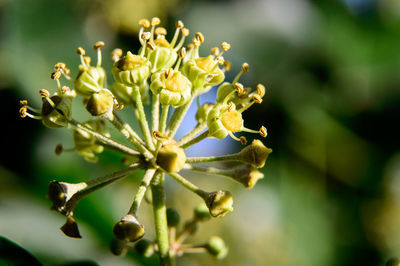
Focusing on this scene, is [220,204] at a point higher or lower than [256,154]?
lower

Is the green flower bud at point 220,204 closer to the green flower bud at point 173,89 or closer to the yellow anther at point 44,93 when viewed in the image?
the green flower bud at point 173,89

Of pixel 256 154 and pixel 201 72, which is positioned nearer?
pixel 256 154

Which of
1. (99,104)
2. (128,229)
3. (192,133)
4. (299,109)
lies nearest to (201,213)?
(192,133)

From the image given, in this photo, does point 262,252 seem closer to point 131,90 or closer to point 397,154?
point 397,154

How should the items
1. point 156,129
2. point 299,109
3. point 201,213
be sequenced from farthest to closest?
point 299,109 → point 201,213 → point 156,129

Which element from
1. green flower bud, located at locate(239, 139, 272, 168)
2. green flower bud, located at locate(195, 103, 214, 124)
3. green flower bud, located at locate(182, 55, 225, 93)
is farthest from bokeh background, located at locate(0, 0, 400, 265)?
green flower bud, located at locate(239, 139, 272, 168)

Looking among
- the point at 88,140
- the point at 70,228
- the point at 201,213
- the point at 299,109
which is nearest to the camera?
the point at 70,228

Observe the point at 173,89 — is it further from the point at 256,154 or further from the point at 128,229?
the point at 128,229
